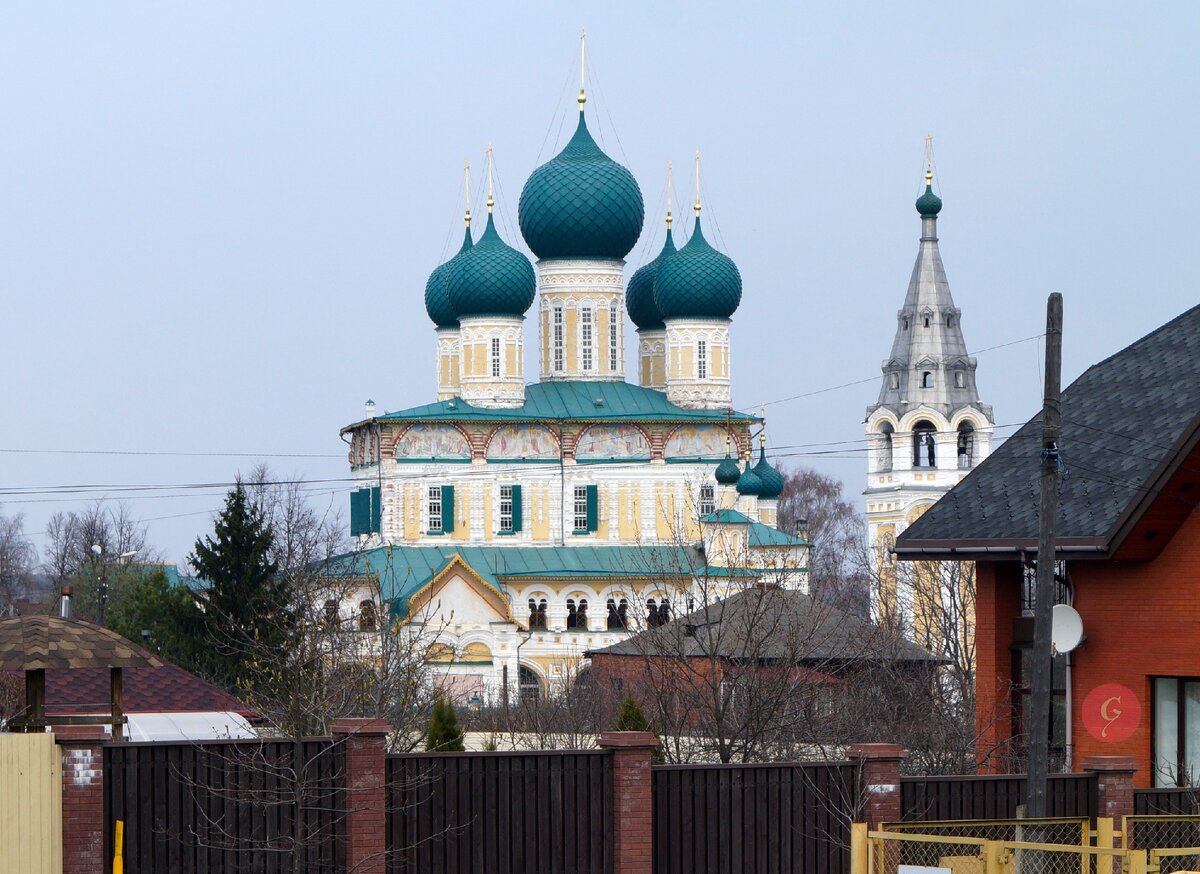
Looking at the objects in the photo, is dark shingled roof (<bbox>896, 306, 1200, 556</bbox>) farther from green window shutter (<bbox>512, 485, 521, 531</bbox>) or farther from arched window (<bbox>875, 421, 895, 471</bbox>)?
arched window (<bbox>875, 421, 895, 471</bbox>)

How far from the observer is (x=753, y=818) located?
15461 millimetres

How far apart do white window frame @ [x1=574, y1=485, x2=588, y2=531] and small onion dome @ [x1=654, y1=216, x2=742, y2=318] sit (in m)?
6.01

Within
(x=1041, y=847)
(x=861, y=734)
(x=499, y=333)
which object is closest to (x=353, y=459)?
(x=499, y=333)

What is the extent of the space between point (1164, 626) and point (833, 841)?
4.55 meters

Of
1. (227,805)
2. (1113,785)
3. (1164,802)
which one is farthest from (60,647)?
(1164,802)

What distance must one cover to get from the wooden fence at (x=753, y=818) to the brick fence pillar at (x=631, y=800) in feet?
0.54

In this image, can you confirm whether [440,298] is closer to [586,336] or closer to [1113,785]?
[586,336]

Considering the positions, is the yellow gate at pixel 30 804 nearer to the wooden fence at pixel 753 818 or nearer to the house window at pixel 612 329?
the wooden fence at pixel 753 818

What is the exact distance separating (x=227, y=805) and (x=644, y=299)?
57606 mm

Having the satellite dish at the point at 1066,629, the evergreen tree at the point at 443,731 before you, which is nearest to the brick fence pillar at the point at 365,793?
the satellite dish at the point at 1066,629

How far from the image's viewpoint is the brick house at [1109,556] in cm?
1852

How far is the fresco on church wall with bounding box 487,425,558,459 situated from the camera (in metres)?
67.2

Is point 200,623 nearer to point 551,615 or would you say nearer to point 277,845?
point 551,615

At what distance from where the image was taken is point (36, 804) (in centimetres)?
1415
